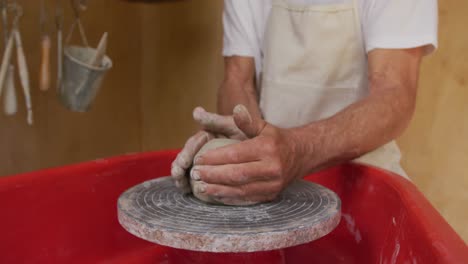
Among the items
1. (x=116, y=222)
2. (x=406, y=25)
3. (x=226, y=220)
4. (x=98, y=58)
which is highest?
(x=406, y=25)

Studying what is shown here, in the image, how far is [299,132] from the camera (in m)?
0.76

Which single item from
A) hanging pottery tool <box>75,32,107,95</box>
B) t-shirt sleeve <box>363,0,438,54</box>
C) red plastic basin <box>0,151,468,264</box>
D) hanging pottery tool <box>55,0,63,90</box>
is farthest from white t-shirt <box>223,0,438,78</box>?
hanging pottery tool <box>55,0,63,90</box>

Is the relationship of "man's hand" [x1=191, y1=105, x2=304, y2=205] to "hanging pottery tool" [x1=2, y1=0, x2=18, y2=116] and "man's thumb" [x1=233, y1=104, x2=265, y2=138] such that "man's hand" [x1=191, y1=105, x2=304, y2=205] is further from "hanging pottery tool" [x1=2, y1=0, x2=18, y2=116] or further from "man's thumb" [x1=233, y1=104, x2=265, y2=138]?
"hanging pottery tool" [x1=2, y1=0, x2=18, y2=116]

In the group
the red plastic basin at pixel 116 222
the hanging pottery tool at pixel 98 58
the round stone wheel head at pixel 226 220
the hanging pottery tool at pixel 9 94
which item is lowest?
the red plastic basin at pixel 116 222

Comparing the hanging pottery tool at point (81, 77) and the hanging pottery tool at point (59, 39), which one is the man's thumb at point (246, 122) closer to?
the hanging pottery tool at point (81, 77)

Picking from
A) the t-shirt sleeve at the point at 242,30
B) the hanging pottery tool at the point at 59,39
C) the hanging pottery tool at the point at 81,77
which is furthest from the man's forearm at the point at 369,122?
the hanging pottery tool at the point at 59,39

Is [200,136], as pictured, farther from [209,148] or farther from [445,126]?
[445,126]

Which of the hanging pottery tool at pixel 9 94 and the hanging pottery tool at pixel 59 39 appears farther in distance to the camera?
the hanging pottery tool at pixel 59 39

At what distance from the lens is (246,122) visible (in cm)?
67

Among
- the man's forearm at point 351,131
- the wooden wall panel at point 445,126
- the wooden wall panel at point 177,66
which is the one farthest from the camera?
the wooden wall panel at point 177,66

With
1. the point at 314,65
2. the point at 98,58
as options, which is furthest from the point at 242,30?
the point at 98,58

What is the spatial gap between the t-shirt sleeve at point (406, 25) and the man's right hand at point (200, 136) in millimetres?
398

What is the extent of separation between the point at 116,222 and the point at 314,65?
577 millimetres

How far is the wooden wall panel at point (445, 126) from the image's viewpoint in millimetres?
1312
